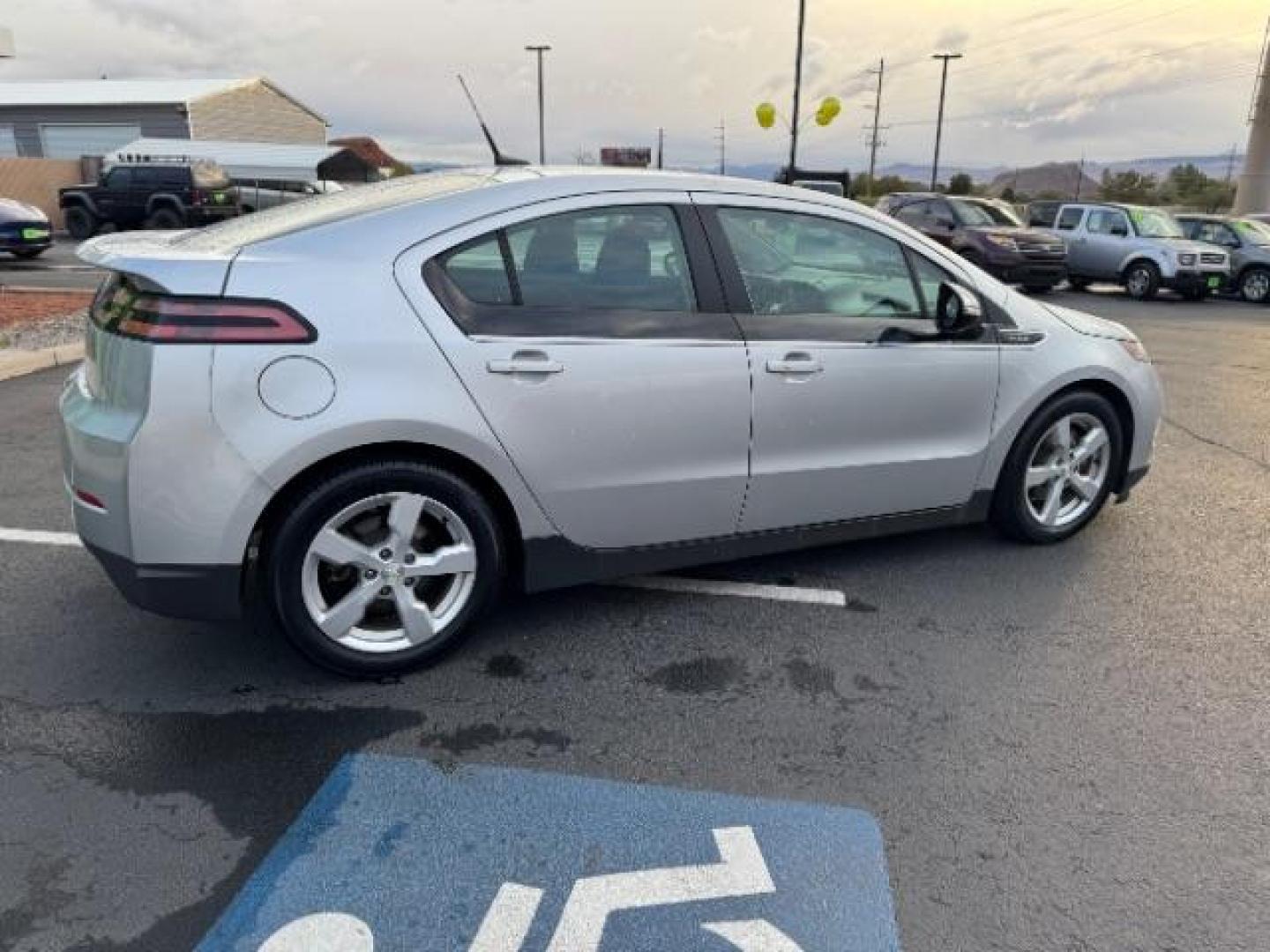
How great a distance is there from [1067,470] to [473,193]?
293cm

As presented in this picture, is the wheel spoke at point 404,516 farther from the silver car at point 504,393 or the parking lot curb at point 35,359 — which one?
the parking lot curb at point 35,359

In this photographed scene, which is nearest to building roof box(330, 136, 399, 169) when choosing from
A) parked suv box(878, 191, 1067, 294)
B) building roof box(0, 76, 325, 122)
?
building roof box(0, 76, 325, 122)

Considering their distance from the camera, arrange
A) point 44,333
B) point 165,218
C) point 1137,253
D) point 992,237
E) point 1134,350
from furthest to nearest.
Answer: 1. point 165,218
2. point 1137,253
3. point 992,237
4. point 44,333
5. point 1134,350

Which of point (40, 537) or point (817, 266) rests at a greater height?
point (817, 266)

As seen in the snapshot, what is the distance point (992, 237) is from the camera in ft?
52.4

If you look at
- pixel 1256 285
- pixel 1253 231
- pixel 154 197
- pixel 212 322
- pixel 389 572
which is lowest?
pixel 1256 285

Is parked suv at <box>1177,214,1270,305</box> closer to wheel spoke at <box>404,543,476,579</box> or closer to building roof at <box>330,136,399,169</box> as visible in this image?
wheel spoke at <box>404,543,476,579</box>

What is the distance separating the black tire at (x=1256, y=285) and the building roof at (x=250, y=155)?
2532 cm

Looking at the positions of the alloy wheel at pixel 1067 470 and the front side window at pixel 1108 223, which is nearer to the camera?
the alloy wheel at pixel 1067 470

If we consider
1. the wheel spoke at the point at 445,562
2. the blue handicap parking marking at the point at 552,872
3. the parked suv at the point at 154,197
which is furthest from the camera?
the parked suv at the point at 154,197


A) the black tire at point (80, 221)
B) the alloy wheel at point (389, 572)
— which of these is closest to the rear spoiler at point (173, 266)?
the alloy wheel at point (389, 572)

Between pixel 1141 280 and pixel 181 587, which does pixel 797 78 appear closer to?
pixel 1141 280

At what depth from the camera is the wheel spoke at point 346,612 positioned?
9.88 ft

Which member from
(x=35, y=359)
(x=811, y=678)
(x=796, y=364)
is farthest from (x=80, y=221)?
(x=811, y=678)
